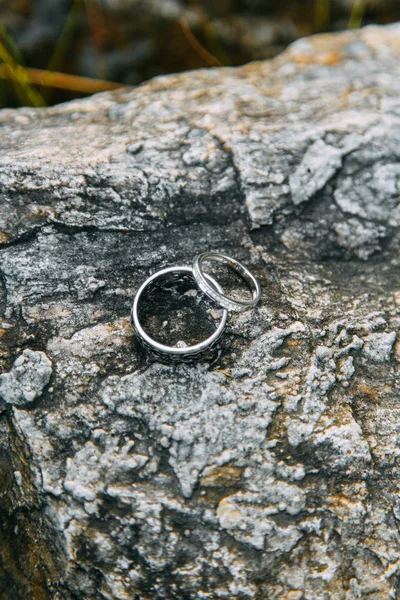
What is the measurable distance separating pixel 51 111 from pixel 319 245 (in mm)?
1354

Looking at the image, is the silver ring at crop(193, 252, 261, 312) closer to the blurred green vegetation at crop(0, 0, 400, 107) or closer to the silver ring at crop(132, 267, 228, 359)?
the silver ring at crop(132, 267, 228, 359)

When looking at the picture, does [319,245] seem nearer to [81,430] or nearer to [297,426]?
[297,426]

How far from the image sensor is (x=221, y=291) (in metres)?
1.97

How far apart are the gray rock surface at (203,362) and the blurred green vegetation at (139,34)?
0.88m

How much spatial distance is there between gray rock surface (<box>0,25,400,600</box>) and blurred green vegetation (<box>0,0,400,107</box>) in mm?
881

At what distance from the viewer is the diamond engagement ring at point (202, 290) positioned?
1.76m

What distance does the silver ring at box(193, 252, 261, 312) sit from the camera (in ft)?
6.12

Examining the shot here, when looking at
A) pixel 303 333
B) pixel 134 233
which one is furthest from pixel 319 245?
pixel 134 233

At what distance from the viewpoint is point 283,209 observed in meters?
2.11

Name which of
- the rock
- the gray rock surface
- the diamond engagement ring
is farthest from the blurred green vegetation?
the rock

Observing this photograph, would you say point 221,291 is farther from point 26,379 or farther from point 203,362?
point 26,379

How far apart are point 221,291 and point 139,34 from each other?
6.83ft

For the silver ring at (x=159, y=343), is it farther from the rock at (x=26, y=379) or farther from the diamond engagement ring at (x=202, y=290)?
the rock at (x=26, y=379)

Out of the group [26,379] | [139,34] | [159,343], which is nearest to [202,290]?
[159,343]
